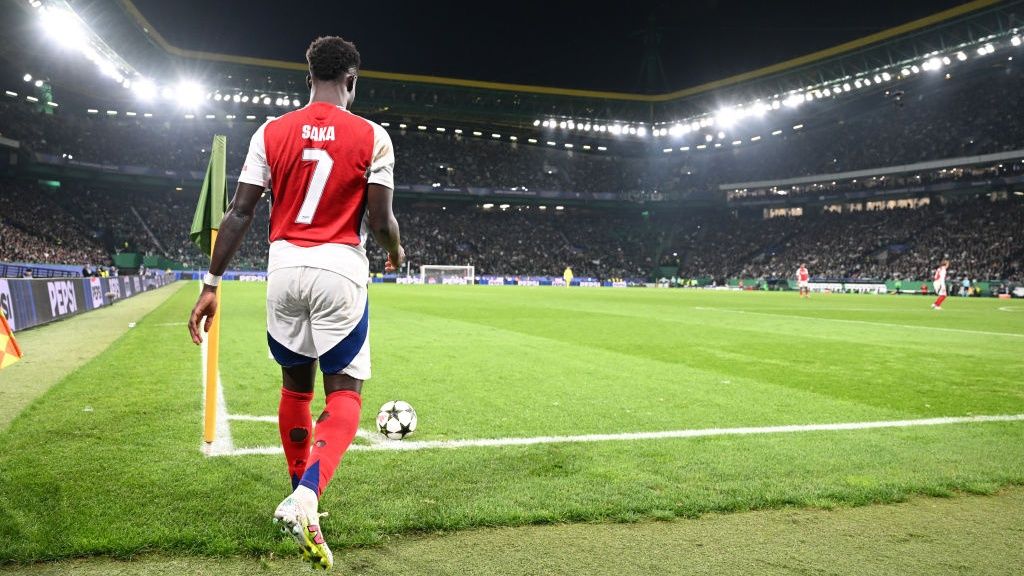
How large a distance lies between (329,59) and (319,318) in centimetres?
131

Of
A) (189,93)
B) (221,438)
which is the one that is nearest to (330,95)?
(221,438)

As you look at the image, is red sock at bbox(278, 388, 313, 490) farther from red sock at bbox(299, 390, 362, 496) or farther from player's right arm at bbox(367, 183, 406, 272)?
player's right arm at bbox(367, 183, 406, 272)

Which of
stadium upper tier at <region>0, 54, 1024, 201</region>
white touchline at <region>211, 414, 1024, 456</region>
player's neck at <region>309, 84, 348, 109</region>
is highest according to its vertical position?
stadium upper tier at <region>0, 54, 1024, 201</region>

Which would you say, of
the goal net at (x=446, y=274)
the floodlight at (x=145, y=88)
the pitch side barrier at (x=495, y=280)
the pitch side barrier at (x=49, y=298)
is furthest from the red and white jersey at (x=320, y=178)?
Result: the floodlight at (x=145, y=88)

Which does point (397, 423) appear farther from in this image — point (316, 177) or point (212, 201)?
point (316, 177)

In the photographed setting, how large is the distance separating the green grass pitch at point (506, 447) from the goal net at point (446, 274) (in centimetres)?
4928

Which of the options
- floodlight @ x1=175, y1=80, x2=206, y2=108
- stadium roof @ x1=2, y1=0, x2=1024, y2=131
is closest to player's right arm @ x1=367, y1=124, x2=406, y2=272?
stadium roof @ x1=2, y1=0, x2=1024, y2=131

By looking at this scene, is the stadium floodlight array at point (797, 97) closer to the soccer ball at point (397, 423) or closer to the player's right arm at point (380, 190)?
the soccer ball at point (397, 423)

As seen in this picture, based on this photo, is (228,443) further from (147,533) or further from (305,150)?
(305,150)

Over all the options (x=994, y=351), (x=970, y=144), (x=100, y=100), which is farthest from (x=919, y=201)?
(x=100, y=100)

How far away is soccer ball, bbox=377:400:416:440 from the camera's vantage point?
480 centimetres

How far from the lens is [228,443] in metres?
4.71

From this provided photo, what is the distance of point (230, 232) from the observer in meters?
3.01

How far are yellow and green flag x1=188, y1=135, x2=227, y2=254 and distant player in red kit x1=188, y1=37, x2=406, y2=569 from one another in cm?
168
